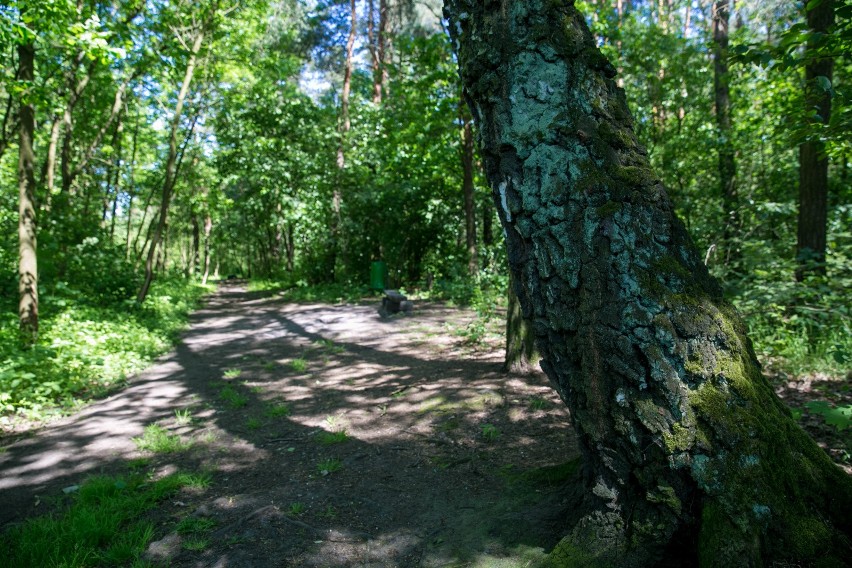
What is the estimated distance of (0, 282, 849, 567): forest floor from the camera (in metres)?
2.84

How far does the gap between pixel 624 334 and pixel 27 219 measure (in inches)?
338

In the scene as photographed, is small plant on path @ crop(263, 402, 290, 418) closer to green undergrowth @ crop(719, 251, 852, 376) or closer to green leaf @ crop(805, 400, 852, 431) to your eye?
green leaf @ crop(805, 400, 852, 431)

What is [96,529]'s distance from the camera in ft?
10.3

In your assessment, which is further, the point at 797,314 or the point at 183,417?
the point at 797,314

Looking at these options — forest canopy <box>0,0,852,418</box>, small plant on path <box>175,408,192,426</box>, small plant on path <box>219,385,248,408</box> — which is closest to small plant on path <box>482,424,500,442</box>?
forest canopy <box>0,0,852,418</box>

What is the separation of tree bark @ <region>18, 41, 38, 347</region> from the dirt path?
1.80 m

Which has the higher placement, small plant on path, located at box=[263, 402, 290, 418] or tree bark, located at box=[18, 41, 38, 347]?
tree bark, located at box=[18, 41, 38, 347]

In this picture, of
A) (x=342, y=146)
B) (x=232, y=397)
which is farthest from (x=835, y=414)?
(x=342, y=146)

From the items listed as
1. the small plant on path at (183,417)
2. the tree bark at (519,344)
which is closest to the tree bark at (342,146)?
the small plant on path at (183,417)

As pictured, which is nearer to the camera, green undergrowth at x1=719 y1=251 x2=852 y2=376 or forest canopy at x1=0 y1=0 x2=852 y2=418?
green undergrowth at x1=719 y1=251 x2=852 y2=376

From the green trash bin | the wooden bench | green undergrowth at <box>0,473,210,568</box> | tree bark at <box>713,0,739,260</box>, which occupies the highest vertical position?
tree bark at <box>713,0,739,260</box>

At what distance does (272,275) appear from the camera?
27.9 metres

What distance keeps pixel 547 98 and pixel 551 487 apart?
218 cm

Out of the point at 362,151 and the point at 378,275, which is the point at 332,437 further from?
the point at 362,151
